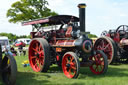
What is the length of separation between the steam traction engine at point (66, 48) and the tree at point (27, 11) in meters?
17.7

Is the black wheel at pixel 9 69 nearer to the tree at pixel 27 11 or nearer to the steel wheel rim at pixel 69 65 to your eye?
the steel wheel rim at pixel 69 65

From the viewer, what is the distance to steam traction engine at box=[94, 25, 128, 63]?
346 inches

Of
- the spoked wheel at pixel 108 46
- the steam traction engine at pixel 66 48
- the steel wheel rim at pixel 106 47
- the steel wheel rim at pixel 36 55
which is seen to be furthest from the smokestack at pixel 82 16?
the steel wheel rim at pixel 106 47

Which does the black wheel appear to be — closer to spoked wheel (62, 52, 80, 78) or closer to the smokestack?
spoked wheel (62, 52, 80, 78)

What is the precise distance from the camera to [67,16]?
24.3 ft

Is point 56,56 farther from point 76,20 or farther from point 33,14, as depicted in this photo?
point 33,14

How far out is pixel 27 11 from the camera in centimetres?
2570

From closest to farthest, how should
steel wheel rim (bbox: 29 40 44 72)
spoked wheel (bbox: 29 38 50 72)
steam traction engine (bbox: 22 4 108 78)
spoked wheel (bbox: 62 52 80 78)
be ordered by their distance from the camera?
spoked wheel (bbox: 62 52 80 78) < steam traction engine (bbox: 22 4 108 78) < spoked wheel (bbox: 29 38 50 72) < steel wheel rim (bbox: 29 40 44 72)

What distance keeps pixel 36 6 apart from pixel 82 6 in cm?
2066

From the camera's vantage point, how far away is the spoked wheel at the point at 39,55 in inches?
268

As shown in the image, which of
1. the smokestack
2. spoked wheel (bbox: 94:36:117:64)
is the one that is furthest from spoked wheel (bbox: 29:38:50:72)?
spoked wheel (bbox: 94:36:117:64)

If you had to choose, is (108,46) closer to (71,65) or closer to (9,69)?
(71,65)

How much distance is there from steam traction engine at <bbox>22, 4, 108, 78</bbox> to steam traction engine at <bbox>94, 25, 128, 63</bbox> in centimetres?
196

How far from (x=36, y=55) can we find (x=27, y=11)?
1917 cm
